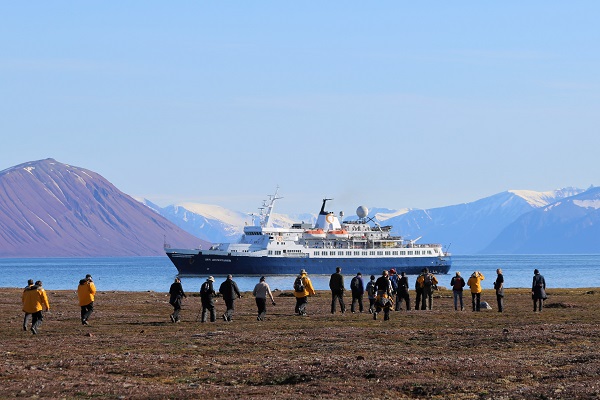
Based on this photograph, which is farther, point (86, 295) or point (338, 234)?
point (338, 234)

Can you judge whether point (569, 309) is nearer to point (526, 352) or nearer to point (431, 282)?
point (431, 282)

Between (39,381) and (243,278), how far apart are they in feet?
364

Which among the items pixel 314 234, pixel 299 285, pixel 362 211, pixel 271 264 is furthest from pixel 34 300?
pixel 362 211

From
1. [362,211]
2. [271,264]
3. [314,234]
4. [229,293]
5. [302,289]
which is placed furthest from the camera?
[362,211]

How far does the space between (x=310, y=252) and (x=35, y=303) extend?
101402 mm

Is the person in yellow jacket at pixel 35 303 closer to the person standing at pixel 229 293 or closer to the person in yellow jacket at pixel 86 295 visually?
the person in yellow jacket at pixel 86 295

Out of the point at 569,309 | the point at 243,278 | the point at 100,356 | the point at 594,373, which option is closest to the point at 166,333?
the point at 100,356

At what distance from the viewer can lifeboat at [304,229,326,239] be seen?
13662 centimetres

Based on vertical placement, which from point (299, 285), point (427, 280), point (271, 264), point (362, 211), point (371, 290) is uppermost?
point (362, 211)

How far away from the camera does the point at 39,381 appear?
19.9 meters

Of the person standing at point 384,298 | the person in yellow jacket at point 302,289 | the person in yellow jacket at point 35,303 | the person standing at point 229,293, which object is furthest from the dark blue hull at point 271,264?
the person in yellow jacket at point 35,303

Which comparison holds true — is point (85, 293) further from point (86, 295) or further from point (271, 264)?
point (271, 264)

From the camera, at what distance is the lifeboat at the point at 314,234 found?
137m

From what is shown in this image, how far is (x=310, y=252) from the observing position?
13225 centimetres
